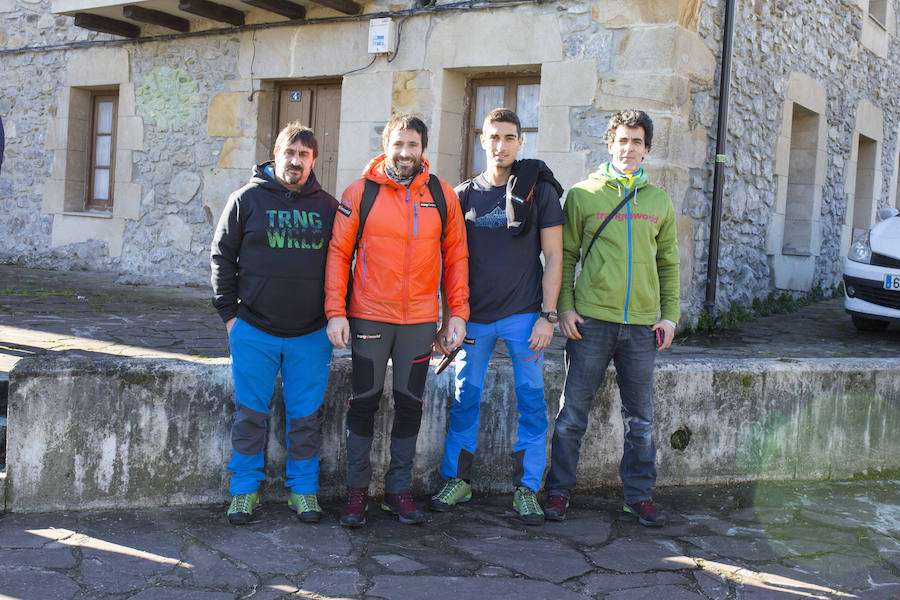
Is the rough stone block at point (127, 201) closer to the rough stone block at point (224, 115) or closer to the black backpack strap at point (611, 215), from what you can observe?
the rough stone block at point (224, 115)

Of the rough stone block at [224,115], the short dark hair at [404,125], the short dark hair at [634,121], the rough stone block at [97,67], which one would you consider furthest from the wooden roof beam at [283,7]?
the short dark hair at [634,121]

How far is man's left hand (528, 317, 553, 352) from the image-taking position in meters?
3.54

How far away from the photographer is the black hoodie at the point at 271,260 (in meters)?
3.38

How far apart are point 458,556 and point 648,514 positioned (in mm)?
917

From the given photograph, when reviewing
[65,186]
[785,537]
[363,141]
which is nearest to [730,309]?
[363,141]

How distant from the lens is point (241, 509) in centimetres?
347

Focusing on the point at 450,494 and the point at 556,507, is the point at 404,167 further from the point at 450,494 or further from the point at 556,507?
the point at 556,507

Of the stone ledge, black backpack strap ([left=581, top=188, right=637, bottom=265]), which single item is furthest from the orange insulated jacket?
black backpack strap ([left=581, top=188, right=637, bottom=265])

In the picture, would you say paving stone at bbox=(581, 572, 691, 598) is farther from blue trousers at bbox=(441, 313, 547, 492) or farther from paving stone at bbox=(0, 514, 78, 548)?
paving stone at bbox=(0, 514, 78, 548)

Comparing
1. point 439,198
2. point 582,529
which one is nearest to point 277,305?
point 439,198

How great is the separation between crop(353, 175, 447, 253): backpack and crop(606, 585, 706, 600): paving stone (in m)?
1.51

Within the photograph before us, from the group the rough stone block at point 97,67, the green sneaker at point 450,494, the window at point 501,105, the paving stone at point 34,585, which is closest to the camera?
the paving stone at point 34,585

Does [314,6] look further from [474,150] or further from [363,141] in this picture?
[474,150]

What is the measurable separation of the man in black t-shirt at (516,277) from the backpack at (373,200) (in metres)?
0.19
